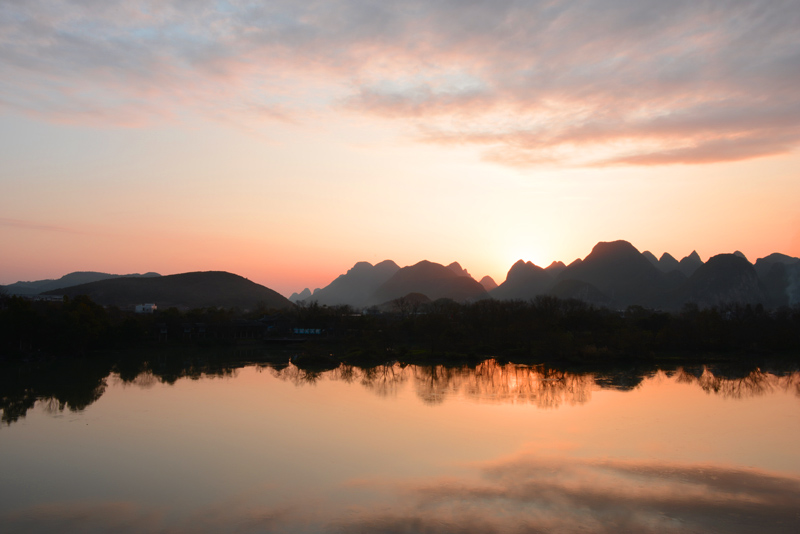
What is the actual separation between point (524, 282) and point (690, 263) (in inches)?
2027

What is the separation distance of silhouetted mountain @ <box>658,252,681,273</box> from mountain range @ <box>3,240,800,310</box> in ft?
0.96

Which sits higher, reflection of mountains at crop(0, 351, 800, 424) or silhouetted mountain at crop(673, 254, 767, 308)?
silhouetted mountain at crop(673, 254, 767, 308)

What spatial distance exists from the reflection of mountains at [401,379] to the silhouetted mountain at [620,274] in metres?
101

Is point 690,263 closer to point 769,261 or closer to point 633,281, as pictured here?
point 769,261

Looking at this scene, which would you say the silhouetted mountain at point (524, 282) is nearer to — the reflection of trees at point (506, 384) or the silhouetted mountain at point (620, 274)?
the silhouetted mountain at point (620, 274)

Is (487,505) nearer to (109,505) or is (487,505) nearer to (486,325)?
(109,505)

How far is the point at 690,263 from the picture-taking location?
518ft

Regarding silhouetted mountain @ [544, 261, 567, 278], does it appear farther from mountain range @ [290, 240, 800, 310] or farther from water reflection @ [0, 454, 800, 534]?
water reflection @ [0, 454, 800, 534]

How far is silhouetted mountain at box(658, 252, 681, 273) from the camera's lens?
164m

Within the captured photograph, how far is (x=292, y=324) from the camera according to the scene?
155 feet

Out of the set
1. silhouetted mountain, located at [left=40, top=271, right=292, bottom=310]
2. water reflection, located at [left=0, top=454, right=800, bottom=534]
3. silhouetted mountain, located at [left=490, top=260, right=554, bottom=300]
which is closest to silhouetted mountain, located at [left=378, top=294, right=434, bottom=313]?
silhouetted mountain, located at [left=40, top=271, right=292, bottom=310]

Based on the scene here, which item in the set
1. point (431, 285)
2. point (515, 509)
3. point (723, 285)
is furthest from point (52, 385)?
point (431, 285)

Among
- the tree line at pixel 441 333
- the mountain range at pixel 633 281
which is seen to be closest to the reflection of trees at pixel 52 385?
the tree line at pixel 441 333

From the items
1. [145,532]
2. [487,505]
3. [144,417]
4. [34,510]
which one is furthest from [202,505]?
[144,417]
